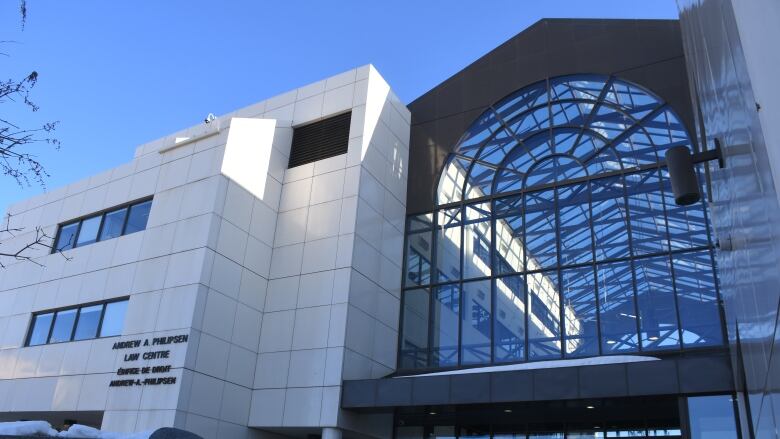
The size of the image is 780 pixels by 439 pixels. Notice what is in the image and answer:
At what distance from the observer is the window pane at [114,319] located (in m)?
20.3

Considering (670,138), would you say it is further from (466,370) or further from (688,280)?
(466,370)

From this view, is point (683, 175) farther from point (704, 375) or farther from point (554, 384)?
point (554, 384)

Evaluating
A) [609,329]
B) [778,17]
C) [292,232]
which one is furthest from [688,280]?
[778,17]

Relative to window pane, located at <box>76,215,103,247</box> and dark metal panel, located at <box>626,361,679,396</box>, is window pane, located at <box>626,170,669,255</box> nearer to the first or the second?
dark metal panel, located at <box>626,361,679,396</box>

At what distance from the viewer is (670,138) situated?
19.0 metres

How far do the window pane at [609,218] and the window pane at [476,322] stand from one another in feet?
11.8

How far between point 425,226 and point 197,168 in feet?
25.3

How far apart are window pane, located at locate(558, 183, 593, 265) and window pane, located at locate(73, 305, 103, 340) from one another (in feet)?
48.7

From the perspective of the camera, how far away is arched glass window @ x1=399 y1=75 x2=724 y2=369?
17.3 meters

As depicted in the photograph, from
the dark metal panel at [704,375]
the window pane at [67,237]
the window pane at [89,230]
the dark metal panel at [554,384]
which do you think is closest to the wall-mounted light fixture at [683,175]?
the dark metal panel at [704,375]

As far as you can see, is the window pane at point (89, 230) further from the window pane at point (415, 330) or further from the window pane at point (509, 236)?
the window pane at point (509, 236)

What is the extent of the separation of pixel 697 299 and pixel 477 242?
6738 mm

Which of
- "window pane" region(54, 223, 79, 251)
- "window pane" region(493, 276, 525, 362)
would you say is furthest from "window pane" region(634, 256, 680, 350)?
"window pane" region(54, 223, 79, 251)

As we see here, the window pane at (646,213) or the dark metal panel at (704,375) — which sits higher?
the window pane at (646,213)
